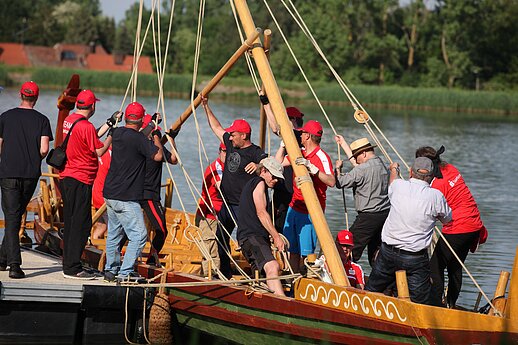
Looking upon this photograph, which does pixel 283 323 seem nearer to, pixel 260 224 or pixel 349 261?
pixel 260 224

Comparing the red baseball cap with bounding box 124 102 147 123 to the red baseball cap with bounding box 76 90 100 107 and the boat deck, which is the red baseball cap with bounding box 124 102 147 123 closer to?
the red baseball cap with bounding box 76 90 100 107

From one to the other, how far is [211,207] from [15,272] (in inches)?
83.7

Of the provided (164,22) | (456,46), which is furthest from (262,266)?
(164,22)

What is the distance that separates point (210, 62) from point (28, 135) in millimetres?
80337

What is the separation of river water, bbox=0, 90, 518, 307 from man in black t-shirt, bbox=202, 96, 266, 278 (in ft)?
1.14

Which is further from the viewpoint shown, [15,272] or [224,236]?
[224,236]

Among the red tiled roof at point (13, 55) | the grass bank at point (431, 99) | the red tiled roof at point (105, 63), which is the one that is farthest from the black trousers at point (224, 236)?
the red tiled roof at point (105, 63)

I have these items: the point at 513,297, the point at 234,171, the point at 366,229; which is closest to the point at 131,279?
the point at 234,171

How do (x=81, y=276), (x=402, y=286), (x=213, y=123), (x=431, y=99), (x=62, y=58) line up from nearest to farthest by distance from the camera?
(x=402, y=286) → (x=81, y=276) → (x=213, y=123) → (x=431, y=99) → (x=62, y=58)

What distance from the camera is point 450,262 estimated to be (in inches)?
407

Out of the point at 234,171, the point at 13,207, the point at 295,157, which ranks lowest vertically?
the point at 13,207

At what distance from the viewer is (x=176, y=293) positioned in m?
10.6

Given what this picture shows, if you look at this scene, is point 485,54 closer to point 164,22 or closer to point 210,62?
point 210,62

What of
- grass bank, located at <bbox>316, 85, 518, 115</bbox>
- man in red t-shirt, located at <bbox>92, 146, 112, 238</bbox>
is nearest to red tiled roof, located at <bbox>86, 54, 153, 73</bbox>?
grass bank, located at <bbox>316, 85, 518, 115</bbox>
